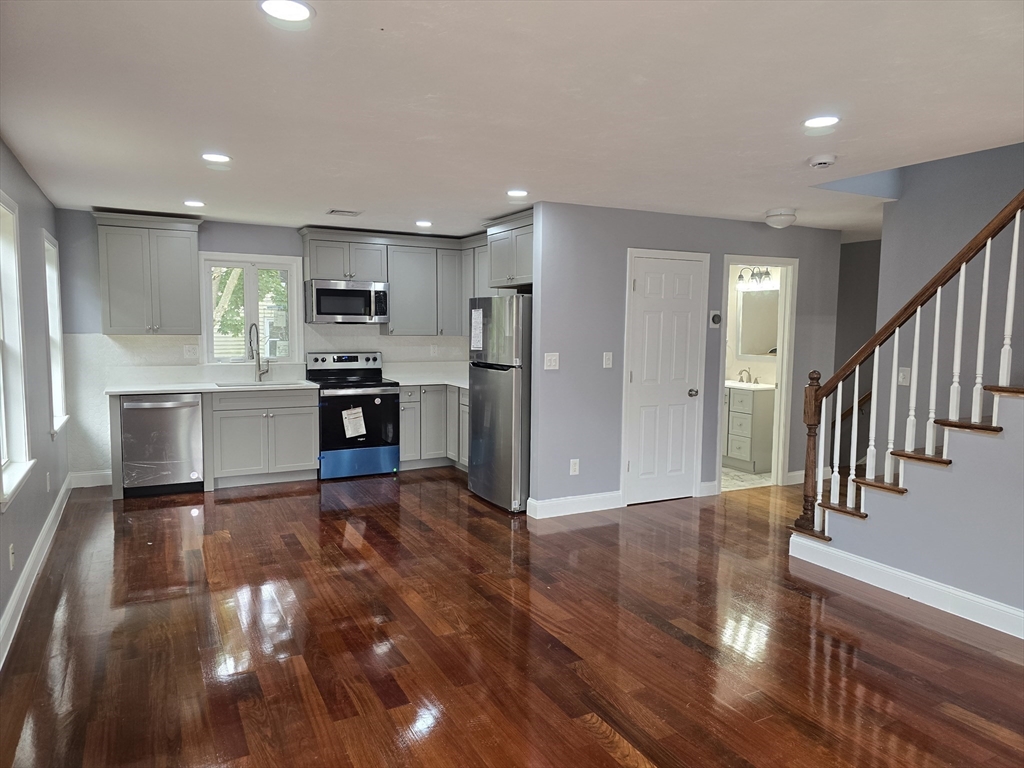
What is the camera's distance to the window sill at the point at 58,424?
182 inches

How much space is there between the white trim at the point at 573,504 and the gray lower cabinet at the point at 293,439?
2.14 meters

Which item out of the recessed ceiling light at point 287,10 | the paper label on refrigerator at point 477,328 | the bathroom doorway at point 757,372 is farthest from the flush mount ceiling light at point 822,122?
the paper label on refrigerator at point 477,328

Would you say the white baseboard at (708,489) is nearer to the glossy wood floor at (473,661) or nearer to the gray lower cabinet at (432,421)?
the glossy wood floor at (473,661)

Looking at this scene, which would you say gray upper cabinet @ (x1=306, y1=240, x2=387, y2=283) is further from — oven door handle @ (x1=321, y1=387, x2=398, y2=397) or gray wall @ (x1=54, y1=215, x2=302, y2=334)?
oven door handle @ (x1=321, y1=387, x2=398, y2=397)

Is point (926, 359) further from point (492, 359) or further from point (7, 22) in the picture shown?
point (7, 22)

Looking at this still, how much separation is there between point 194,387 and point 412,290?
2.18m

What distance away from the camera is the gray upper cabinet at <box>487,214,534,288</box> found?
500cm

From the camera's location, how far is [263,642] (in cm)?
300

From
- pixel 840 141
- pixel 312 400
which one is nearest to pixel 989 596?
pixel 840 141

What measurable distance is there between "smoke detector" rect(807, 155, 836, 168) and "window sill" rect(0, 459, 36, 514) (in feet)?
13.6

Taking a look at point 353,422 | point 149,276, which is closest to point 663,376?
point 353,422

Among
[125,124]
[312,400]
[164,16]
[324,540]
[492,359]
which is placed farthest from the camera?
[312,400]

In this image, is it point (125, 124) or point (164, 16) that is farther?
point (125, 124)

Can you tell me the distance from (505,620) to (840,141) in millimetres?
2776
